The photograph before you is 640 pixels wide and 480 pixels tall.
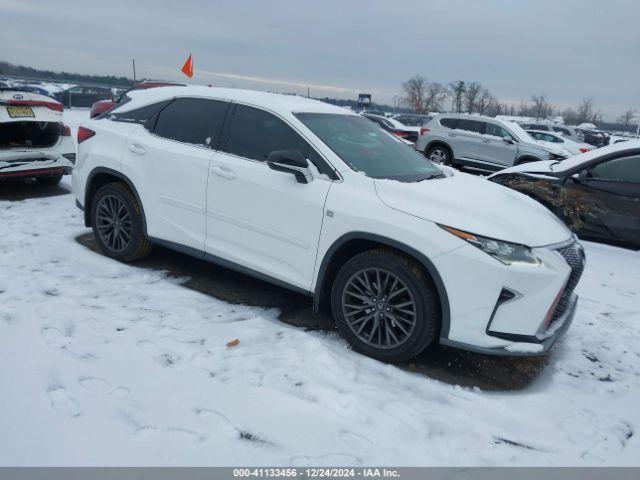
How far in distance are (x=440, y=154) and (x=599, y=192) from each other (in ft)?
29.4

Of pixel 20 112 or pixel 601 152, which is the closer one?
pixel 20 112

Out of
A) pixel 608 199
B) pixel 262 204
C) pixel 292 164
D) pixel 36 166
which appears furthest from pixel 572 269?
pixel 36 166

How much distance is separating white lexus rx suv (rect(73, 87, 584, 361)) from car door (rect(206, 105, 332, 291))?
0.01 metres

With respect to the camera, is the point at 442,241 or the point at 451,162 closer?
the point at 442,241

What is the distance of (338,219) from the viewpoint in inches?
134

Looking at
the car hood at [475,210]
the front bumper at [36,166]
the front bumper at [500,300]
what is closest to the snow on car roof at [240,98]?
the car hood at [475,210]

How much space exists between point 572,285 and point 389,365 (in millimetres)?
1414

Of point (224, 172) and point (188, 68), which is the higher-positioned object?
point (188, 68)

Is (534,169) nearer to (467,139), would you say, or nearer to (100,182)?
(100,182)

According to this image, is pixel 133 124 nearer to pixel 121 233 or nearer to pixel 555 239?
pixel 121 233

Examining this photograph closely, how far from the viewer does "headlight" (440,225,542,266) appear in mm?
3008
